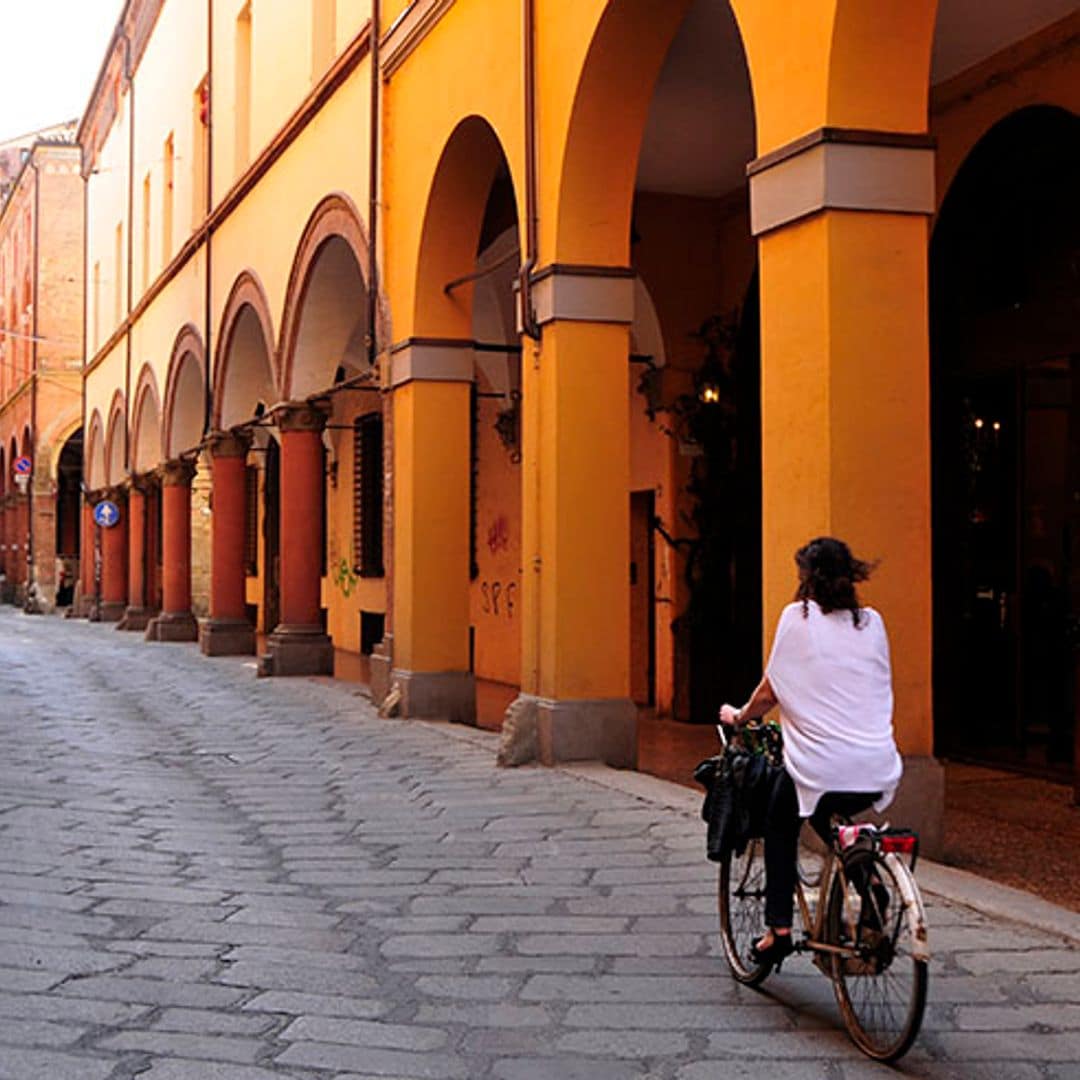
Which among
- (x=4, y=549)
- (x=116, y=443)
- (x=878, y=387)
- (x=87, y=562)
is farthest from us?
(x=4, y=549)

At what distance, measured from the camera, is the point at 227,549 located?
20547mm

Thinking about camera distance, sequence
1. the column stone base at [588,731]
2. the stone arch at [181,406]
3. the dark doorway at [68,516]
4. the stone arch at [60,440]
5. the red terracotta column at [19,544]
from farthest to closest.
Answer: the red terracotta column at [19,544] → the dark doorway at [68,516] → the stone arch at [60,440] → the stone arch at [181,406] → the column stone base at [588,731]

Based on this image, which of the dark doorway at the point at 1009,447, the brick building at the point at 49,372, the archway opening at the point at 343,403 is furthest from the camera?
the brick building at the point at 49,372

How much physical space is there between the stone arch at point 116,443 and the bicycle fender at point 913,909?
27596mm

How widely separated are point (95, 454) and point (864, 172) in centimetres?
2948

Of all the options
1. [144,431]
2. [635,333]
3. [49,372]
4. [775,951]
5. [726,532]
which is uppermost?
[49,372]

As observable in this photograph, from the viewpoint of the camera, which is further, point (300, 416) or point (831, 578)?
point (300, 416)

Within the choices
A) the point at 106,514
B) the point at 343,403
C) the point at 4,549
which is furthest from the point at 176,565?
the point at 4,549

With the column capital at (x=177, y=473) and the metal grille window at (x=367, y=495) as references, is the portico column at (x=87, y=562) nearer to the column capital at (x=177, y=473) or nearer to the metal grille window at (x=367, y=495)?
the column capital at (x=177, y=473)

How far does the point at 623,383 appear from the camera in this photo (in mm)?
9688

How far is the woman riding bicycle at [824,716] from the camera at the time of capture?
4383 mm

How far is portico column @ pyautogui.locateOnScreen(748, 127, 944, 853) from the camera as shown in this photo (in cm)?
641

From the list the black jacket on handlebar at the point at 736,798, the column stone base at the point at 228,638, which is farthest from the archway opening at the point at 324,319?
the black jacket on handlebar at the point at 736,798

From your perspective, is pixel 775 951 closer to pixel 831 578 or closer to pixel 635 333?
pixel 831 578
